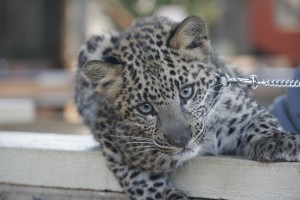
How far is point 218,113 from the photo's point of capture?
14.5 ft

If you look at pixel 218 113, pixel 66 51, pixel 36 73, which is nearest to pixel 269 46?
pixel 66 51

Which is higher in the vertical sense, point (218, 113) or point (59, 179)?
point (218, 113)

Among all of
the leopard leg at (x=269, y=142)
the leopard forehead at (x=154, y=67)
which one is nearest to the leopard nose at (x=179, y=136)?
the leopard forehead at (x=154, y=67)

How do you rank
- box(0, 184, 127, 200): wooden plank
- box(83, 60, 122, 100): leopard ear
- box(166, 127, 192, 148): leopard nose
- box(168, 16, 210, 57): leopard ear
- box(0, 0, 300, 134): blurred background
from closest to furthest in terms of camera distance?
box(166, 127, 192, 148): leopard nose → box(168, 16, 210, 57): leopard ear → box(83, 60, 122, 100): leopard ear → box(0, 184, 127, 200): wooden plank → box(0, 0, 300, 134): blurred background

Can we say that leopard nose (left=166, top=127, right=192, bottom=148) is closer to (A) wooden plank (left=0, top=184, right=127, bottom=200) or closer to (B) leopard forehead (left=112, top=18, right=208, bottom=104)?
(B) leopard forehead (left=112, top=18, right=208, bottom=104)

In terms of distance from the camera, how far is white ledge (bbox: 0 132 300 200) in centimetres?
401

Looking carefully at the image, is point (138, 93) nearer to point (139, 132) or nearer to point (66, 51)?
point (139, 132)

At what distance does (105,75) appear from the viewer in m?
4.33

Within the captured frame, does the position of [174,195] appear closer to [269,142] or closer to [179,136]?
[179,136]

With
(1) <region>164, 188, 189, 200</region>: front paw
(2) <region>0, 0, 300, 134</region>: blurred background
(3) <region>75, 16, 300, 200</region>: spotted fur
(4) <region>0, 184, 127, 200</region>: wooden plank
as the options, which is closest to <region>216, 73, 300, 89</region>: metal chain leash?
(3) <region>75, 16, 300, 200</region>: spotted fur

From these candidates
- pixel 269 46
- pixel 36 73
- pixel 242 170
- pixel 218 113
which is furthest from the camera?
pixel 269 46

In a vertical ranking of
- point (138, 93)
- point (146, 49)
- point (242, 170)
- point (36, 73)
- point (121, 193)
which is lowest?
point (36, 73)

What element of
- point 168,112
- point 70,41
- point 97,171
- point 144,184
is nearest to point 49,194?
point 97,171

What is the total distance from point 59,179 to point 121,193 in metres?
0.46
